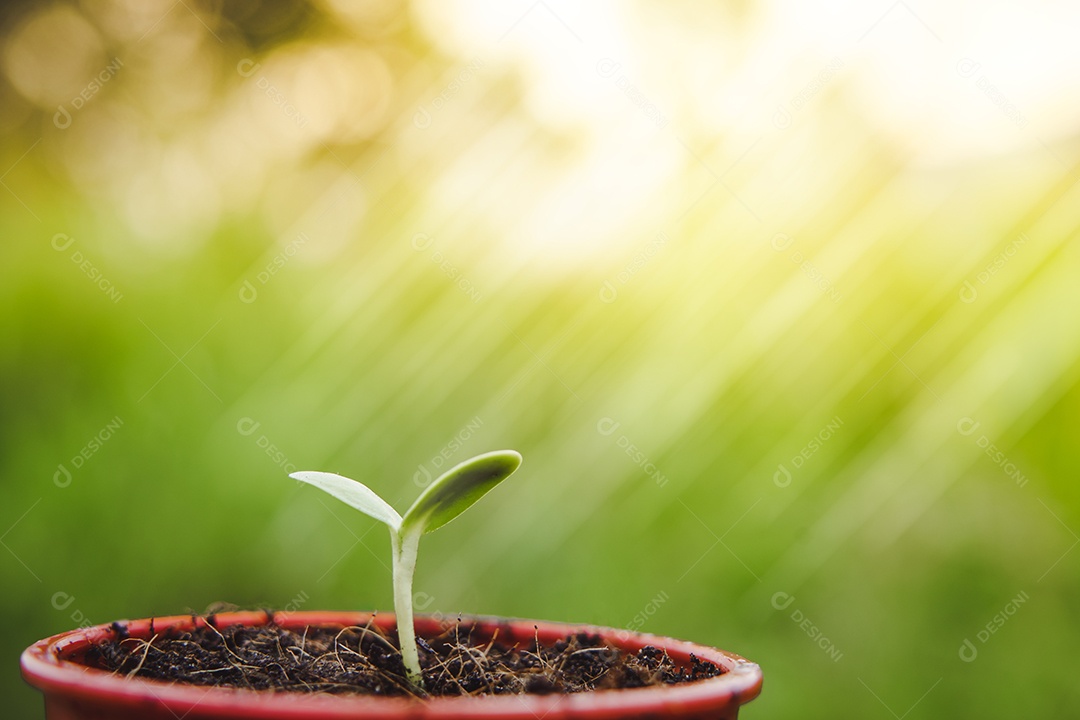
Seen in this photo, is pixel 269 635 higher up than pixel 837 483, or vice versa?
pixel 837 483

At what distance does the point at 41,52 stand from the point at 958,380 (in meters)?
2.40

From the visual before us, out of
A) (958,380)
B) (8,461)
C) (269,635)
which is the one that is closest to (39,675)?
(269,635)

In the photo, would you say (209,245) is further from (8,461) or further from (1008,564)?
(1008,564)

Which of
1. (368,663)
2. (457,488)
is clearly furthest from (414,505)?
(368,663)

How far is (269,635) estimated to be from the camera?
2.95 ft

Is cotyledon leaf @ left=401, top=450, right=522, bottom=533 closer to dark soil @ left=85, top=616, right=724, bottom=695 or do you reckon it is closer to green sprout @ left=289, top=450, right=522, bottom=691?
green sprout @ left=289, top=450, right=522, bottom=691

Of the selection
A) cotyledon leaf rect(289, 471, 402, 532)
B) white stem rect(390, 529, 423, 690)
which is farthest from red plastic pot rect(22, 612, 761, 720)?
cotyledon leaf rect(289, 471, 402, 532)

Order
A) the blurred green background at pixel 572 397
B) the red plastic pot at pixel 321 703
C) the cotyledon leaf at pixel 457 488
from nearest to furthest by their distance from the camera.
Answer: the red plastic pot at pixel 321 703 → the cotyledon leaf at pixel 457 488 → the blurred green background at pixel 572 397

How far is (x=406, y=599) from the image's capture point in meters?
0.75

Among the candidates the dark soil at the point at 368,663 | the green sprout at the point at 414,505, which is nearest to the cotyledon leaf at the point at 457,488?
the green sprout at the point at 414,505

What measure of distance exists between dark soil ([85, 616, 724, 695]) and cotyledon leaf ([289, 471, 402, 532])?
149 mm

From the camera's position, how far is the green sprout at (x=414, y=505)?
713mm

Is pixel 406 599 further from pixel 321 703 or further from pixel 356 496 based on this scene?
pixel 321 703

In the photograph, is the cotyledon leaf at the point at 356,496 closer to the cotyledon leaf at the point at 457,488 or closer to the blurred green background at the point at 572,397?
the cotyledon leaf at the point at 457,488
